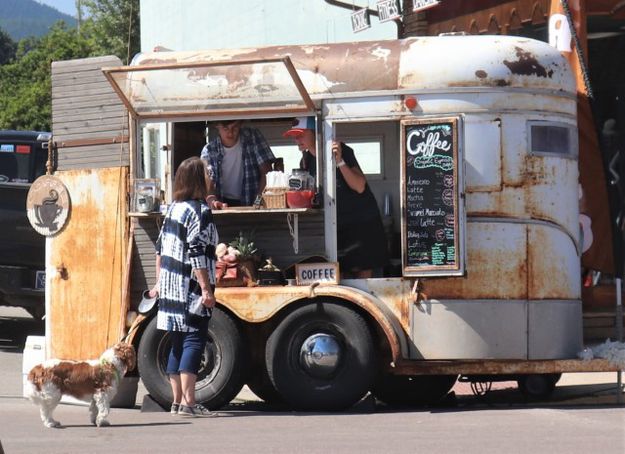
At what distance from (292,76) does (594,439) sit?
3424mm

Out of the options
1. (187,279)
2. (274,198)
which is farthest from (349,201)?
(187,279)

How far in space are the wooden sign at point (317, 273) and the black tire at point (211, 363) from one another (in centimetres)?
63

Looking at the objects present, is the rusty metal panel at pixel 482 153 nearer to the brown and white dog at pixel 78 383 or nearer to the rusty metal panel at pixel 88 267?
the rusty metal panel at pixel 88 267

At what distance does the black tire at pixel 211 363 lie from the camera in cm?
973

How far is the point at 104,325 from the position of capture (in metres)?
10.2

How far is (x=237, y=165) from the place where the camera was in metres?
10.5

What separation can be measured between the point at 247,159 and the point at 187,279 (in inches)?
59.8

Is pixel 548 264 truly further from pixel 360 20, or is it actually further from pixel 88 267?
pixel 360 20

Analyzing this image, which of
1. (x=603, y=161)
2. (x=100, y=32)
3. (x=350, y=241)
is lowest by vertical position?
(x=350, y=241)

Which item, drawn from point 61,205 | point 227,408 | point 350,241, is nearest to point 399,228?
point 350,241

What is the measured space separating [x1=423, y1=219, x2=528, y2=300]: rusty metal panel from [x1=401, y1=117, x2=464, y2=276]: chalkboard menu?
0.52ft

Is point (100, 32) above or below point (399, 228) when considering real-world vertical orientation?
above

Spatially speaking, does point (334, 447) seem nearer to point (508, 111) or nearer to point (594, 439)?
point (594, 439)

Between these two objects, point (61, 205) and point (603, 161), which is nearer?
point (61, 205)
